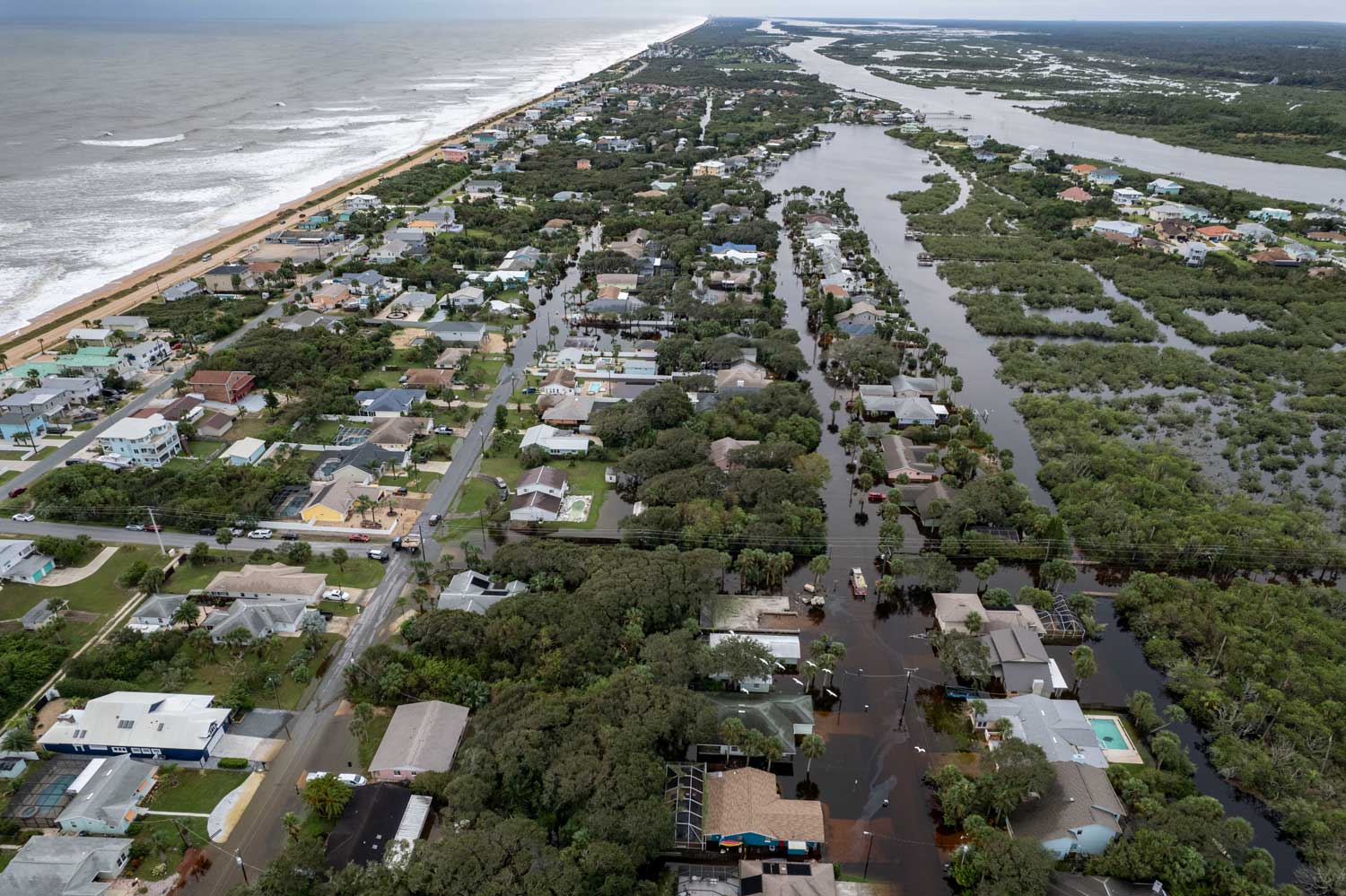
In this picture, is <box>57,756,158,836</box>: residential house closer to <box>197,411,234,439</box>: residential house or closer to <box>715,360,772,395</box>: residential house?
<box>197,411,234,439</box>: residential house

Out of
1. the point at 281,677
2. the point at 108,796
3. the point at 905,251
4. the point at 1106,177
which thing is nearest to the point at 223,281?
the point at 281,677

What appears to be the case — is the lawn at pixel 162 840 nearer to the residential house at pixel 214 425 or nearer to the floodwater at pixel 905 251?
the residential house at pixel 214 425

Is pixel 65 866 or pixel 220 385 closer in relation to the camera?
pixel 65 866

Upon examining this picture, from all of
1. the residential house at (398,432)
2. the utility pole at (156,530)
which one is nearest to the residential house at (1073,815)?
the residential house at (398,432)

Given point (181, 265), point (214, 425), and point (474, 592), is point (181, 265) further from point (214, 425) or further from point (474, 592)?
point (474, 592)

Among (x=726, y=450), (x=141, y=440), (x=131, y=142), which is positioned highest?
(x=131, y=142)
